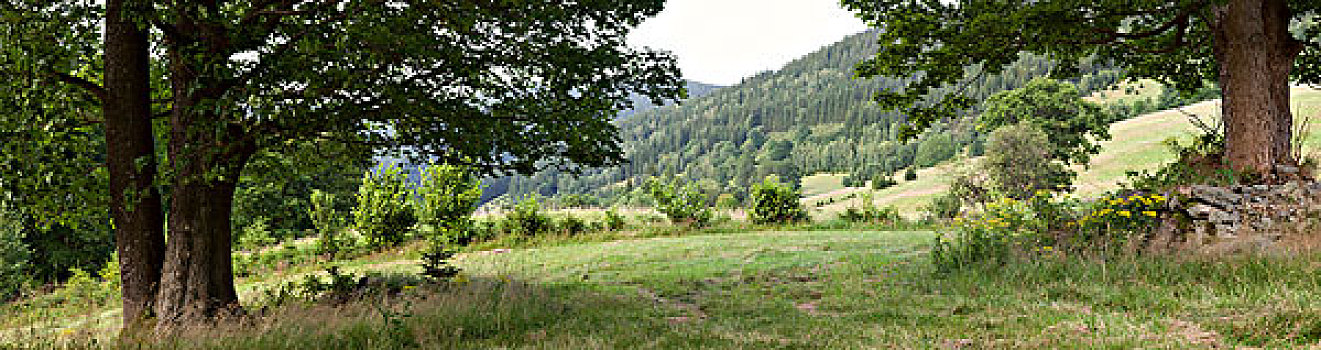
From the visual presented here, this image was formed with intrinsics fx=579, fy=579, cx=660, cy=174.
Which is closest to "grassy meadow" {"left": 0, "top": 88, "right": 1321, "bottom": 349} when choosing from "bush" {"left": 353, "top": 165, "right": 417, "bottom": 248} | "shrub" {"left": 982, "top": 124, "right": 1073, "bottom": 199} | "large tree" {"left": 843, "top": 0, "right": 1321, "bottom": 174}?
"large tree" {"left": 843, "top": 0, "right": 1321, "bottom": 174}

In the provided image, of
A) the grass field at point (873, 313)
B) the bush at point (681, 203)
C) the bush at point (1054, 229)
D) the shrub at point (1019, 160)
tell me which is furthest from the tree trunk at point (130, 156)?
the shrub at point (1019, 160)

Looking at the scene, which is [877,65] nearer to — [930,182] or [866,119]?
[930,182]

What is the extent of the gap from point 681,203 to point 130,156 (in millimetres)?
17085

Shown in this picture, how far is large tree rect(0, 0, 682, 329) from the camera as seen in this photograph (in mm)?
5539

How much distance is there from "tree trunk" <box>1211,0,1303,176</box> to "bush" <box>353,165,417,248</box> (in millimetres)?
19145

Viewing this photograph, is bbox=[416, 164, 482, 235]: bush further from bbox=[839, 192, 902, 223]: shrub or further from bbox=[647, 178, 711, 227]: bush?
bbox=[839, 192, 902, 223]: shrub

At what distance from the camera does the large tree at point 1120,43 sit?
798cm

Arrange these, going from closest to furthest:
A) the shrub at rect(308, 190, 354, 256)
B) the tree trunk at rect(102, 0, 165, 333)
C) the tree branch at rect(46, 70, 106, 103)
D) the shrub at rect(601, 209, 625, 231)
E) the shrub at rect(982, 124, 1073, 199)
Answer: the tree branch at rect(46, 70, 106, 103) → the tree trunk at rect(102, 0, 165, 333) → the shrub at rect(308, 190, 354, 256) → the shrub at rect(601, 209, 625, 231) → the shrub at rect(982, 124, 1073, 199)

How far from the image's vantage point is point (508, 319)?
5949mm

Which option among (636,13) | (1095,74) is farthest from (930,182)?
(1095,74)

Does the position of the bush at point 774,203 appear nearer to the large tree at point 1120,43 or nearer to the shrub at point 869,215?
the shrub at point 869,215

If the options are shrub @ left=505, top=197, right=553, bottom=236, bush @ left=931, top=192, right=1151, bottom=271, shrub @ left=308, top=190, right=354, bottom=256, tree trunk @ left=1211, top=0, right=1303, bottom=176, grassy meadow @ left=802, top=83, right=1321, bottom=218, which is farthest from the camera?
grassy meadow @ left=802, top=83, right=1321, bottom=218

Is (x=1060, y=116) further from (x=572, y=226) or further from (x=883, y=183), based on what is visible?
(x=572, y=226)

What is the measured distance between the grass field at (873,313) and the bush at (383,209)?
1189 centimetres
